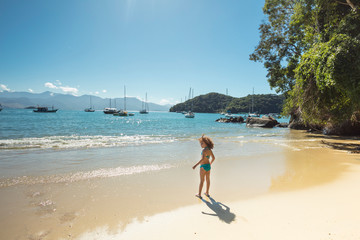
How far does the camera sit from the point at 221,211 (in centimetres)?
451

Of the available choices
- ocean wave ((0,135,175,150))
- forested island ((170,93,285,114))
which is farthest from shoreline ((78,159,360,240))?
forested island ((170,93,285,114))

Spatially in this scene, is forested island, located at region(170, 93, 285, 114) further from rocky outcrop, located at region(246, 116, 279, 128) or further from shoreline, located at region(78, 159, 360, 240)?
shoreline, located at region(78, 159, 360, 240)

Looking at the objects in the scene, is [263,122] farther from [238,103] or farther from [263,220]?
[238,103]

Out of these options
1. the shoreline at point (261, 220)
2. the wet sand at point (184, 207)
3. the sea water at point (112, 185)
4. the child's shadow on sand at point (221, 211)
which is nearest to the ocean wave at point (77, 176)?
the sea water at point (112, 185)

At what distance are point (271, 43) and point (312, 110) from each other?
533 inches

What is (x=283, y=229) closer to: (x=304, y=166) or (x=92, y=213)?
(x=92, y=213)

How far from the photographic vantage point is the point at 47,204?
4.94 metres

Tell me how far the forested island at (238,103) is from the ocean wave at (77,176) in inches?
3577

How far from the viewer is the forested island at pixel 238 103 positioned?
132m

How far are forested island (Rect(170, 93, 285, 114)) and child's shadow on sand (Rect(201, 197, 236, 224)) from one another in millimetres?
92285

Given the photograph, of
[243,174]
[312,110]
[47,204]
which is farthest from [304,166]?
[47,204]

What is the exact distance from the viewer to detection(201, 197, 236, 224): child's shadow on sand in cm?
416

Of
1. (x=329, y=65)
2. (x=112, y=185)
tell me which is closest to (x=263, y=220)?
(x=112, y=185)

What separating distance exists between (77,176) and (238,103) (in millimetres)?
154340
